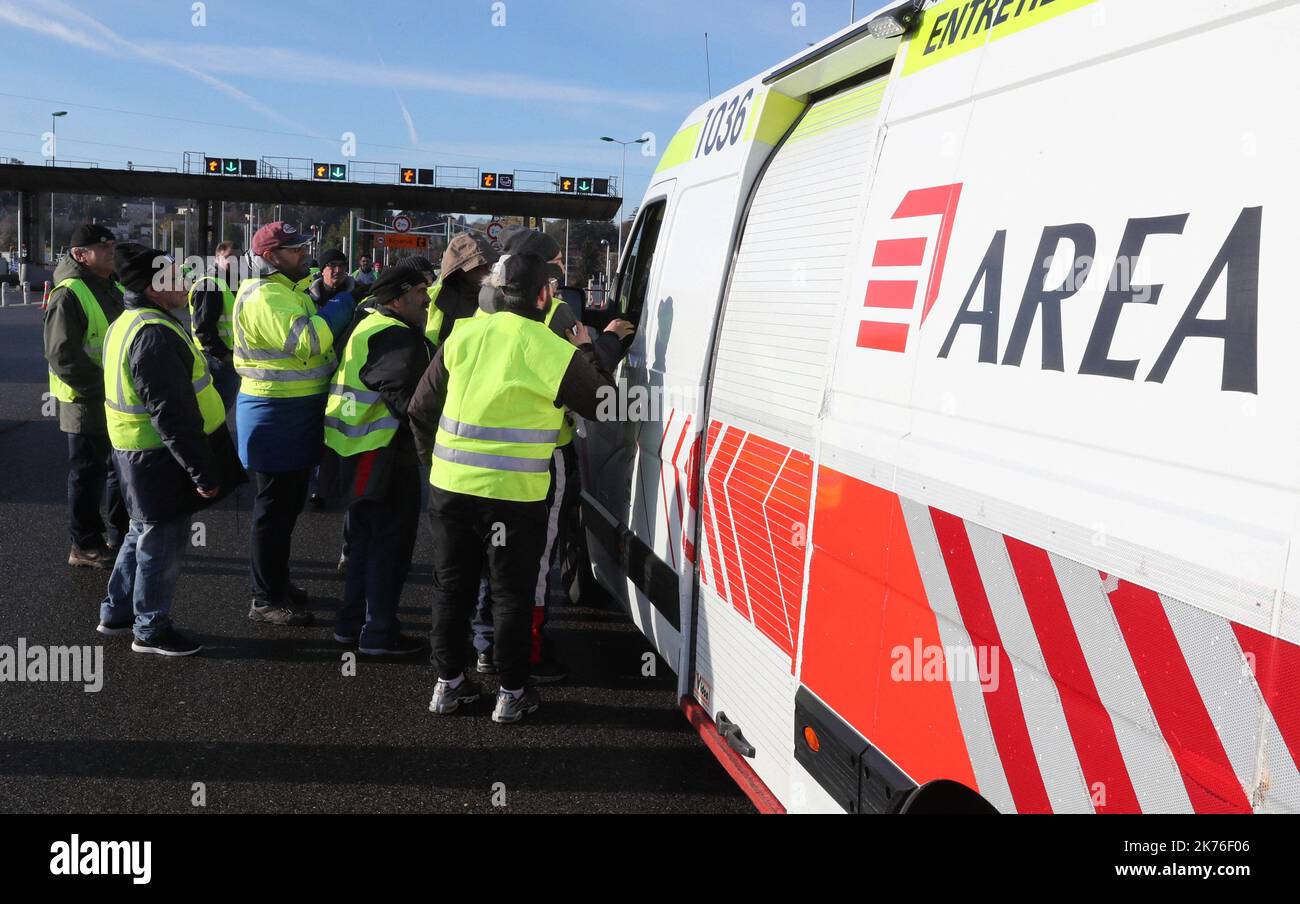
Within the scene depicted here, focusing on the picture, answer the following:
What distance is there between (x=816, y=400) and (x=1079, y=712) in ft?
4.00

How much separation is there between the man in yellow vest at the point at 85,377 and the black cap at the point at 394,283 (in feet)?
7.19

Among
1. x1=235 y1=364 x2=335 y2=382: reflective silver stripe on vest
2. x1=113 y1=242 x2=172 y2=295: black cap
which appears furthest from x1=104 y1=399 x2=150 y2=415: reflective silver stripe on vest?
x1=235 y1=364 x2=335 y2=382: reflective silver stripe on vest

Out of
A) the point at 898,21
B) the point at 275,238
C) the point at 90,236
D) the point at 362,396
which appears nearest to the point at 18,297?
the point at 90,236

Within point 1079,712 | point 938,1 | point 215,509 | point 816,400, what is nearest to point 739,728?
point 816,400

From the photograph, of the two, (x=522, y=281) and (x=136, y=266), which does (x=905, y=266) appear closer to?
(x=522, y=281)

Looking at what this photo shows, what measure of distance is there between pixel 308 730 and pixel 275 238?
2.59 metres

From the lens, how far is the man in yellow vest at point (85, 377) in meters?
5.97

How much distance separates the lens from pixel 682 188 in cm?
446

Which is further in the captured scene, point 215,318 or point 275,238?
→ point 215,318

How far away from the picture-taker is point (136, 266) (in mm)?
4637

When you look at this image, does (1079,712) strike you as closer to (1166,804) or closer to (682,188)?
(1166,804)

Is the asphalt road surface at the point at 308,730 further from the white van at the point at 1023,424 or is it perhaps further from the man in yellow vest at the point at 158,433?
the white van at the point at 1023,424

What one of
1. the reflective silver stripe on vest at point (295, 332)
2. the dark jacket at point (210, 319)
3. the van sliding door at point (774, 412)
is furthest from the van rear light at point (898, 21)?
the dark jacket at point (210, 319)

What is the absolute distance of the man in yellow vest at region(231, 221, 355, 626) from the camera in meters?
5.14
